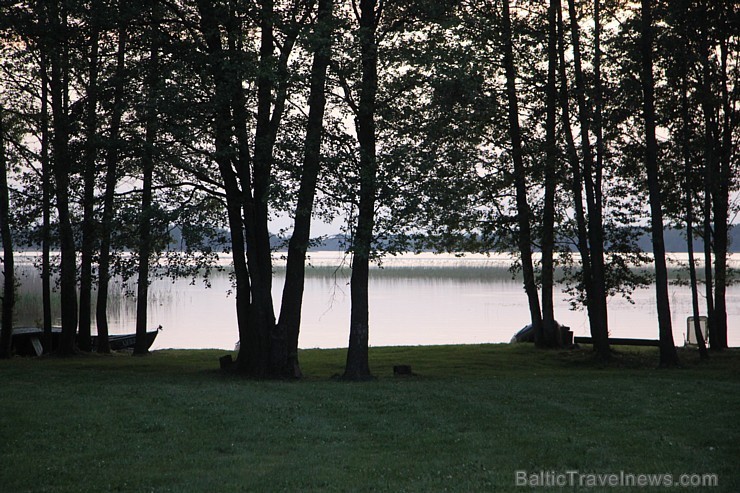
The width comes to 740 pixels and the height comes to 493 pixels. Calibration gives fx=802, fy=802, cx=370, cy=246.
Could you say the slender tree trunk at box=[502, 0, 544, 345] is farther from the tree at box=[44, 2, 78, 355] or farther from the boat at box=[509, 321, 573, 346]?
the tree at box=[44, 2, 78, 355]

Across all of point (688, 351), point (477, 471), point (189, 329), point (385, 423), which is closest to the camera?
point (477, 471)

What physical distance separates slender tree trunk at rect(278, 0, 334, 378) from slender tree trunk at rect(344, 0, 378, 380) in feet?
3.19

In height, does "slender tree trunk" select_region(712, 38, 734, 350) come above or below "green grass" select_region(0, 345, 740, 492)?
above

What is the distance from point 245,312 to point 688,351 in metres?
16.0

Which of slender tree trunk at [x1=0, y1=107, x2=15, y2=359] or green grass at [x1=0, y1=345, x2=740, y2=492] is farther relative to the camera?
slender tree trunk at [x1=0, y1=107, x2=15, y2=359]

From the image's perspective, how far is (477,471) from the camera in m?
8.84

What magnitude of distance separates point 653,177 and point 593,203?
2.53 meters

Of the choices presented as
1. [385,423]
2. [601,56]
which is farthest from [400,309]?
[385,423]

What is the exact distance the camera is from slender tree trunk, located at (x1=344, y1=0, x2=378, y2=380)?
61.9 feet

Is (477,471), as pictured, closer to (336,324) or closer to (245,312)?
(245,312)

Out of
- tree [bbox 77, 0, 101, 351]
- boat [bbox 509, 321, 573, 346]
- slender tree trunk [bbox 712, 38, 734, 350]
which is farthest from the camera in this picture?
boat [bbox 509, 321, 573, 346]

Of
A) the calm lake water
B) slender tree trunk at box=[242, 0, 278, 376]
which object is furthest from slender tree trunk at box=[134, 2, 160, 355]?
the calm lake water

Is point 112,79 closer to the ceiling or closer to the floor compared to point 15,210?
closer to the ceiling

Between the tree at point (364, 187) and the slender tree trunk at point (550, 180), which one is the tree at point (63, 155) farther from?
the slender tree trunk at point (550, 180)
